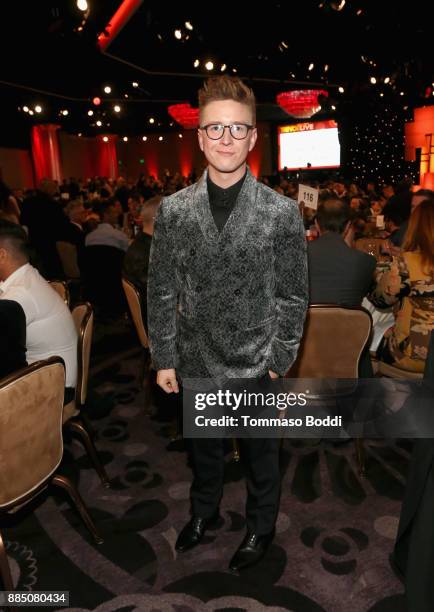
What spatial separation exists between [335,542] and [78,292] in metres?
5.02

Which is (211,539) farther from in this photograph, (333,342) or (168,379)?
(333,342)

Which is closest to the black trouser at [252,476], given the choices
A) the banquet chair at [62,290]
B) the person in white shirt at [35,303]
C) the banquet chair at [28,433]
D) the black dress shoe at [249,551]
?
the black dress shoe at [249,551]

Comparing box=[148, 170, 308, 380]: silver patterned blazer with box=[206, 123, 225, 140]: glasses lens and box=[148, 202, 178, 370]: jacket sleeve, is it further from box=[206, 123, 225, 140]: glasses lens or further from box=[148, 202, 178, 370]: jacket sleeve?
box=[206, 123, 225, 140]: glasses lens

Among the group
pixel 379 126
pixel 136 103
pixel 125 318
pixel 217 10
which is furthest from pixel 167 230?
pixel 136 103

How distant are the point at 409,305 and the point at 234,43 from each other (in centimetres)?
645

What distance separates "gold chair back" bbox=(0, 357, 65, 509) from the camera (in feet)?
5.34

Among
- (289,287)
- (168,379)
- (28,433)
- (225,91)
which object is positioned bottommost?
(28,433)

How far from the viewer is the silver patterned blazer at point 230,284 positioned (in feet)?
5.44

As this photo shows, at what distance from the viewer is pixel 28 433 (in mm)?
1730

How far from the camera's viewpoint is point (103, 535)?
221cm

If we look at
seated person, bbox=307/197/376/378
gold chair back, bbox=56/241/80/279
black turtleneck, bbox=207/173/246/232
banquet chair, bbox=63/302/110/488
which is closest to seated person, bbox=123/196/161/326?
banquet chair, bbox=63/302/110/488

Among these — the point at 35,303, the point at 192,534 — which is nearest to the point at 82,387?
the point at 35,303

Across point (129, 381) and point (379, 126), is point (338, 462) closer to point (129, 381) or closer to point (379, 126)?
point (129, 381)

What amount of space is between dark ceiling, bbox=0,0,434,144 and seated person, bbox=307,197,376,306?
13.0ft
